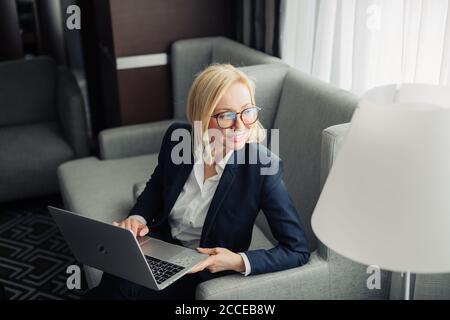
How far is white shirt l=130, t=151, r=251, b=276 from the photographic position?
191 centimetres

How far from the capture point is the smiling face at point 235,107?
176 centimetres

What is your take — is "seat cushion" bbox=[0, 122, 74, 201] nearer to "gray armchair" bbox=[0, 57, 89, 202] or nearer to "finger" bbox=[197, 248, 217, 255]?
"gray armchair" bbox=[0, 57, 89, 202]

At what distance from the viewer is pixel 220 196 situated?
1.84 meters

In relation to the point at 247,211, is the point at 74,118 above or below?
below

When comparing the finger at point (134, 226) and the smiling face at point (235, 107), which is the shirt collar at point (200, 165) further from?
the finger at point (134, 226)

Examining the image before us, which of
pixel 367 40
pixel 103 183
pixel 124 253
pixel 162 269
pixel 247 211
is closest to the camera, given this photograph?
pixel 124 253

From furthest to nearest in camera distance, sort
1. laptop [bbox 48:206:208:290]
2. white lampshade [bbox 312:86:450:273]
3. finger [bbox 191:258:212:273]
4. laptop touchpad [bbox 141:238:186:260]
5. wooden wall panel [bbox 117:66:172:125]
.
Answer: wooden wall panel [bbox 117:66:172:125] < laptop touchpad [bbox 141:238:186:260] < finger [bbox 191:258:212:273] < laptop [bbox 48:206:208:290] < white lampshade [bbox 312:86:450:273]

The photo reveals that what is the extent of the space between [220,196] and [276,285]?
0.32 meters

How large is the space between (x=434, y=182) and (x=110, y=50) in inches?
105

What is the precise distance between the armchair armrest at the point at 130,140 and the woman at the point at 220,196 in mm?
1135

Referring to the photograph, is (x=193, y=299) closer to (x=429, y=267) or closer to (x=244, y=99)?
(x=244, y=99)

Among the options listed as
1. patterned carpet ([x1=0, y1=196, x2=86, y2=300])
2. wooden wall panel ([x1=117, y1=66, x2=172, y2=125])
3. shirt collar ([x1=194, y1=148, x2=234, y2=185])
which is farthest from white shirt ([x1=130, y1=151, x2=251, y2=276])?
wooden wall panel ([x1=117, y1=66, x2=172, y2=125])

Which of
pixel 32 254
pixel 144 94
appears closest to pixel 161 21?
pixel 144 94

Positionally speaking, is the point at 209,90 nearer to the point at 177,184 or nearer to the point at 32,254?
the point at 177,184
